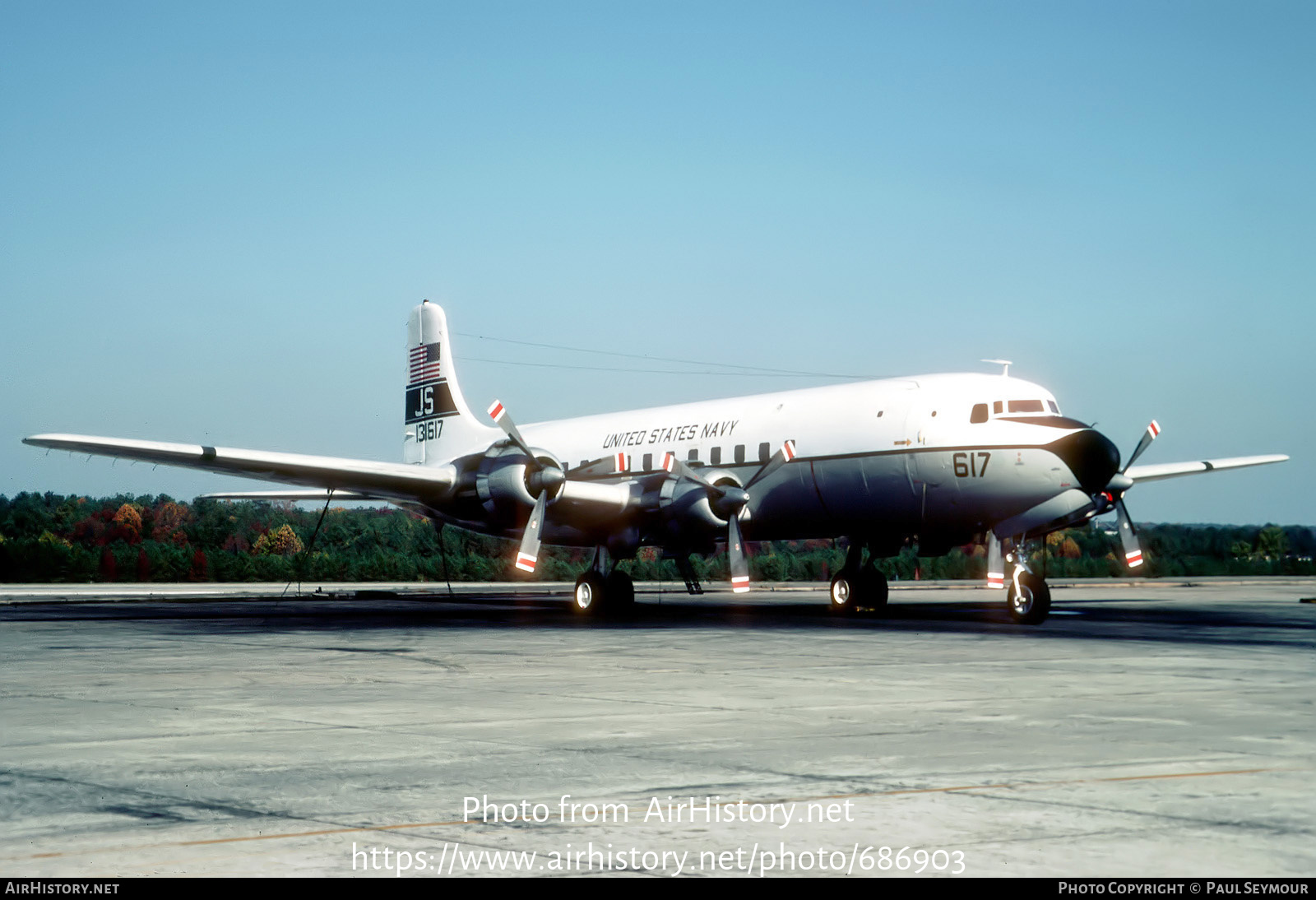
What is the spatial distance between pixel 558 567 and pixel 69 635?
3871cm

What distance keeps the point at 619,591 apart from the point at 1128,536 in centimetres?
975

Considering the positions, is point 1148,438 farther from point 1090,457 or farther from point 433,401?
point 433,401

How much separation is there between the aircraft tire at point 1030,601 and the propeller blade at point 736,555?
183 inches

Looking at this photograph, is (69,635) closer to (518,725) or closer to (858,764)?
(518,725)

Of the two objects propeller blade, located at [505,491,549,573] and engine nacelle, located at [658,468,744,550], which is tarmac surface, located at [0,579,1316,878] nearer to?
propeller blade, located at [505,491,549,573]

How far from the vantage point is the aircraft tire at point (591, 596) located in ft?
85.7

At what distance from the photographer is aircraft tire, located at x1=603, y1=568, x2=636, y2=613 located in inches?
1031

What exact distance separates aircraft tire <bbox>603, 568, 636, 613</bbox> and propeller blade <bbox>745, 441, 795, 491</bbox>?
3198mm

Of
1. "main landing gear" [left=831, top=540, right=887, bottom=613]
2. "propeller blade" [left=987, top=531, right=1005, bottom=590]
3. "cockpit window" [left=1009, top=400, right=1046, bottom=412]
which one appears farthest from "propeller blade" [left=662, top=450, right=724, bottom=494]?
"cockpit window" [left=1009, top=400, right=1046, bottom=412]

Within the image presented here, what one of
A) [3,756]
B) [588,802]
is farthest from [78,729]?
[588,802]

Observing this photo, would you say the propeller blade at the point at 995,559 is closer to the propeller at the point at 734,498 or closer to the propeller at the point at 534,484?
the propeller at the point at 734,498

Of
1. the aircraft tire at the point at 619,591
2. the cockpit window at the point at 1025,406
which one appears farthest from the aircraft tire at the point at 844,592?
the cockpit window at the point at 1025,406

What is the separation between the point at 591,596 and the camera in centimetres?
2625
